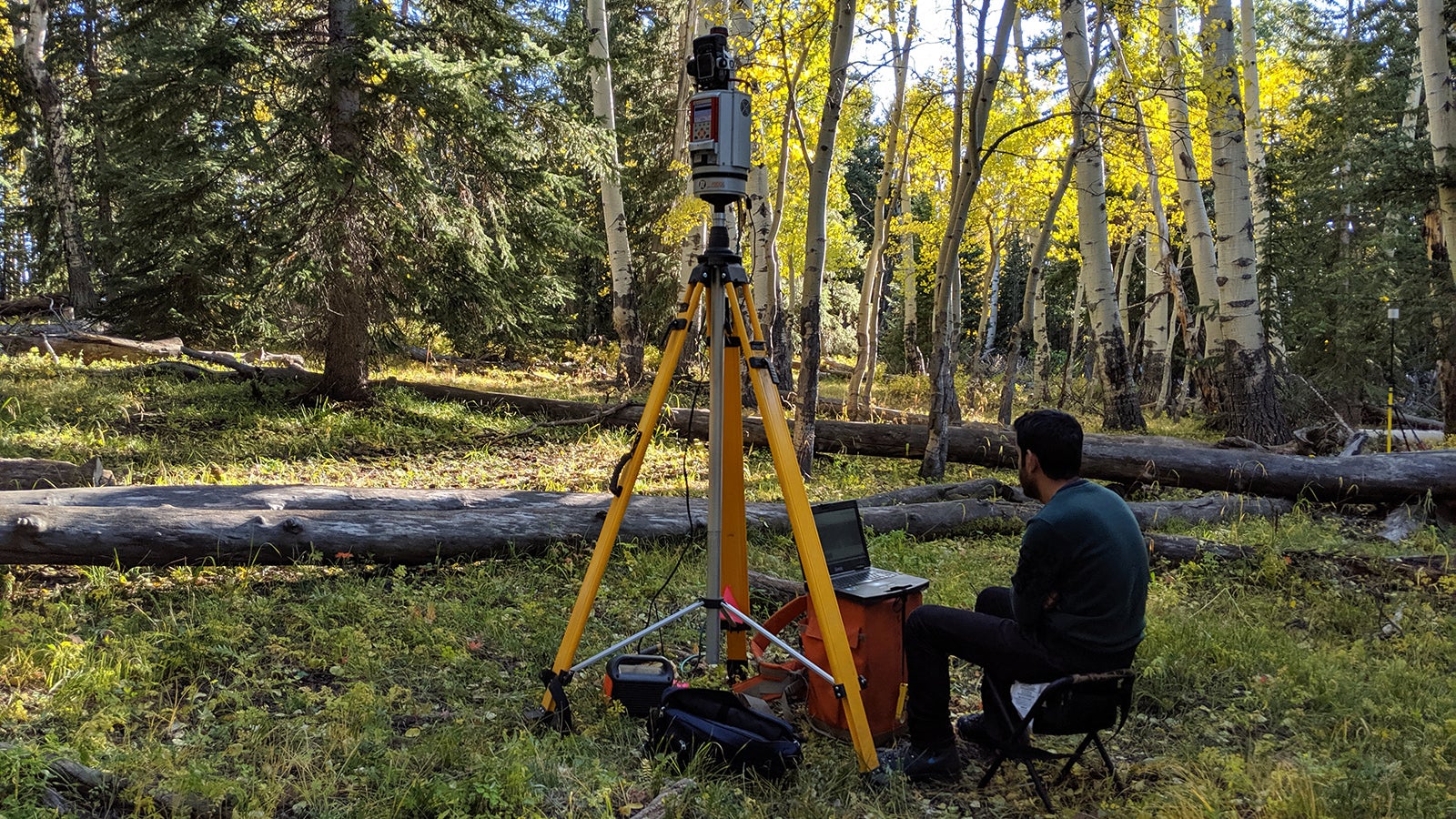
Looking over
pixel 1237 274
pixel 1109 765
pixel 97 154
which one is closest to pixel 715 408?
pixel 1109 765

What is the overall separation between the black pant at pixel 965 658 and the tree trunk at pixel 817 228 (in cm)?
467

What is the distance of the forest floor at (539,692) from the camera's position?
10.2 feet

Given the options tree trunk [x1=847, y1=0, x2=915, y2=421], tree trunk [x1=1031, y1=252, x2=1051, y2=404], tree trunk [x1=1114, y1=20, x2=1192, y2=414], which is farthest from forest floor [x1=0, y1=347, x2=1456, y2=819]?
tree trunk [x1=1031, y1=252, x2=1051, y2=404]

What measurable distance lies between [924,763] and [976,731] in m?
0.37

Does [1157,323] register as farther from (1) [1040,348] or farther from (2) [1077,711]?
(2) [1077,711]

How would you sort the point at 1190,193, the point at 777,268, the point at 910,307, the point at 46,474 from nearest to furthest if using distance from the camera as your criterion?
the point at 46,474 < the point at 1190,193 < the point at 777,268 < the point at 910,307

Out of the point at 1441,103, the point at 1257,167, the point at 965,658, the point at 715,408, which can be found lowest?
the point at 965,658

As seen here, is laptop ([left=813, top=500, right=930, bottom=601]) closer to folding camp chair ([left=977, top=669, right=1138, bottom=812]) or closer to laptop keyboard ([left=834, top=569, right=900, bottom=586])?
laptop keyboard ([left=834, top=569, right=900, bottom=586])

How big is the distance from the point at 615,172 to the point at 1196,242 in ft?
26.1

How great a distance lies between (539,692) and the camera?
420 centimetres

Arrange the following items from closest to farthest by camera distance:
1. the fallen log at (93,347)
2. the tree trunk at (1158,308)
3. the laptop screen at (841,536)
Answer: the laptop screen at (841,536) → the fallen log at (93,347) → the tree trunk at (1158,308)

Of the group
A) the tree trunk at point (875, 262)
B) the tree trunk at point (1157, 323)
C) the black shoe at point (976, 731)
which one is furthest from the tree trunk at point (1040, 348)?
the black shoe at point (976, 731)

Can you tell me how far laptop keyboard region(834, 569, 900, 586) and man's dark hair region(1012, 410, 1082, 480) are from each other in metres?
1.02

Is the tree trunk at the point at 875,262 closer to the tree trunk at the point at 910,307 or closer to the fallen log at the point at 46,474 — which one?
the tree trunk at the point at 910,307
